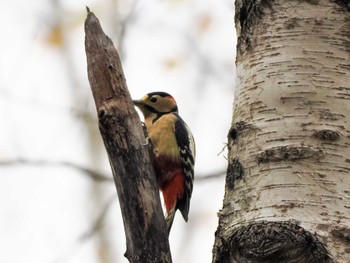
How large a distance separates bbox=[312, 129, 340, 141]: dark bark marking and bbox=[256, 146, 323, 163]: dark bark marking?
0.04 m

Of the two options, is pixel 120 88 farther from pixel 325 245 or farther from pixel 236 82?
pixel 325 245

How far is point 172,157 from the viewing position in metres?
4.15

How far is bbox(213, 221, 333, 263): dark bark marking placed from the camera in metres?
1.97

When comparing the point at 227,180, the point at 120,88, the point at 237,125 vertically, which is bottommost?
the point at 227,180

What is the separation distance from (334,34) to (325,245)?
742 millimetres

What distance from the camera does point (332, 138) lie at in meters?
2.17

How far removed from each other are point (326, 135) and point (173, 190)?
2.04m

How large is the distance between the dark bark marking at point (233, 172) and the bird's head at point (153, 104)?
2.25 m

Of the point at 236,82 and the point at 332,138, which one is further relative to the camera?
the point at 236,82

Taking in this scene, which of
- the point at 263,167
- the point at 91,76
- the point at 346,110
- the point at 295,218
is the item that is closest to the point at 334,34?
the point at 346,110

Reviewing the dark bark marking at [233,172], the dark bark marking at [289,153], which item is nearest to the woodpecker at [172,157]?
the dark bark marking at [233,172]

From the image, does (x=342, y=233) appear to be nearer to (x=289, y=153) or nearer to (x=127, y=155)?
(x=289, y=153)

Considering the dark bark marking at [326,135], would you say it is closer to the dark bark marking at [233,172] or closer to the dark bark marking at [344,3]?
the dark bark marking at [233,172]

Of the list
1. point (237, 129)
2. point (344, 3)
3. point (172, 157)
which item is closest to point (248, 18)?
point (344, 3)
